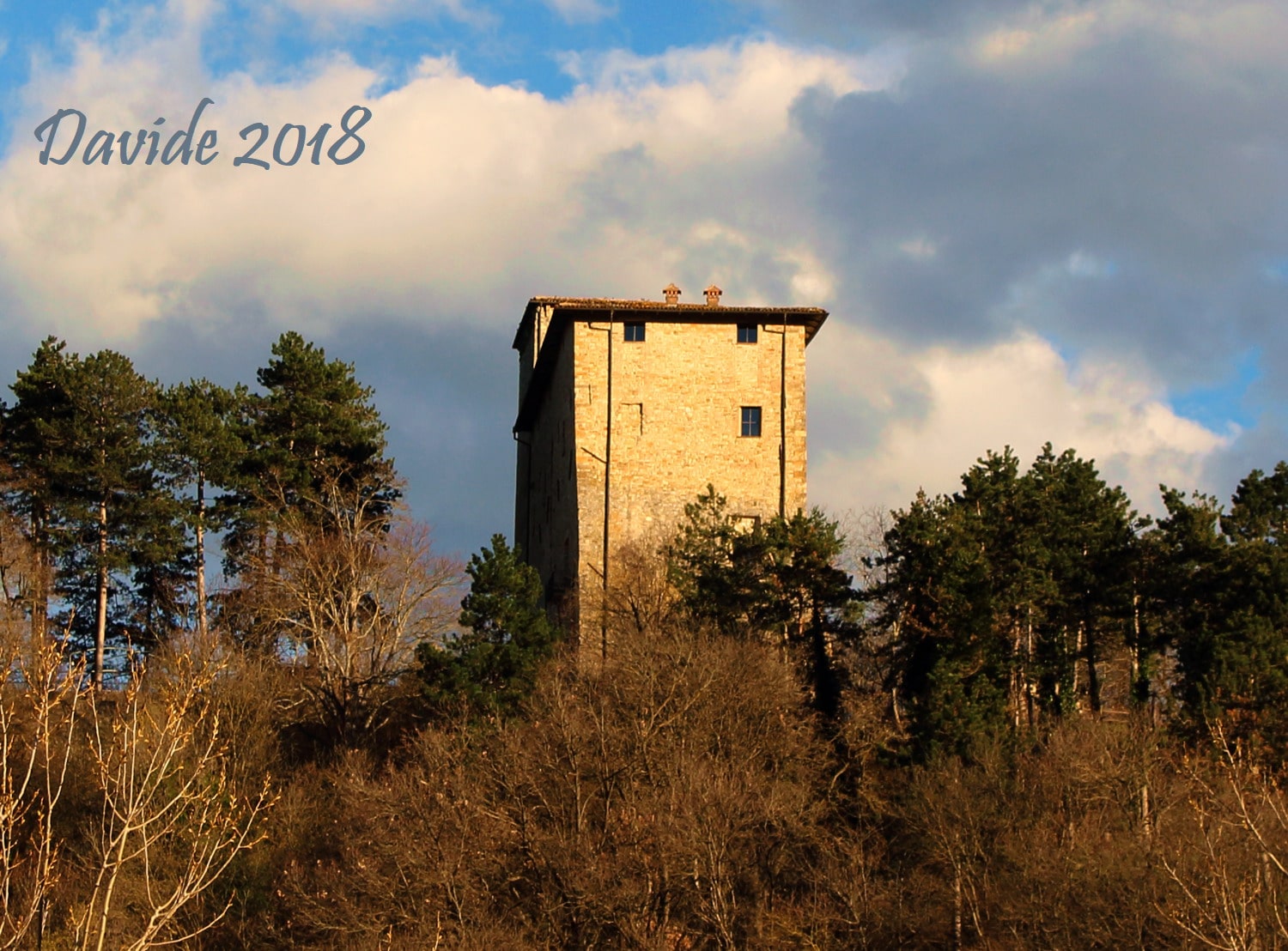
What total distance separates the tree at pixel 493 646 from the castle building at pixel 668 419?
422 cm

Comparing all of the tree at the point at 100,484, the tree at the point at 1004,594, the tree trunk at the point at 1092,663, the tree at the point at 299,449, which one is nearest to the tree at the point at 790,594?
the tree at the point at 1004,594

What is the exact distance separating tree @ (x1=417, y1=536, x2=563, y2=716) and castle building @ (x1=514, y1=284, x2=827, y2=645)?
13.8 ft

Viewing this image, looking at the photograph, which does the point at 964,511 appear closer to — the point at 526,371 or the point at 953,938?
the point at 953,938

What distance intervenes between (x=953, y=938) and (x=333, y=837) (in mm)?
14011

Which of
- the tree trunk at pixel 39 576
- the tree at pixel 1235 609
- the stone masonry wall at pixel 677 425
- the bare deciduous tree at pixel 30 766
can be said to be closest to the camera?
the bare deciduous tree at pixel 30 766

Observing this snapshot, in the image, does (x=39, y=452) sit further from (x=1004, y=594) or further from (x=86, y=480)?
(x=1004, y=594)

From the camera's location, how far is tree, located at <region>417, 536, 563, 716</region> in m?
36.5

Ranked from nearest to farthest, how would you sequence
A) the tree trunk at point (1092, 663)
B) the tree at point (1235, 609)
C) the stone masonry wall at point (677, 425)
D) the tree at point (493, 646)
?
the tree at point (1235, 609) → the tree at point (493, 646) → the tree trunk at point (1092, 663) → the stone masonry wall at point (677, 425)

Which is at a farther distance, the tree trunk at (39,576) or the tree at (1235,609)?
the tree trunk at (39,576)

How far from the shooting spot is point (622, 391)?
4419cm

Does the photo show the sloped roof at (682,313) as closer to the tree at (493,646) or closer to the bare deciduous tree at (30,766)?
→ the tree at (493,646)

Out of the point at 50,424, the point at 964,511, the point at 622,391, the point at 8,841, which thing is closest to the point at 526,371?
the point at 622,391

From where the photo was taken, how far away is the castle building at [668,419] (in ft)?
142

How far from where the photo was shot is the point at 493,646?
37.2 metres
